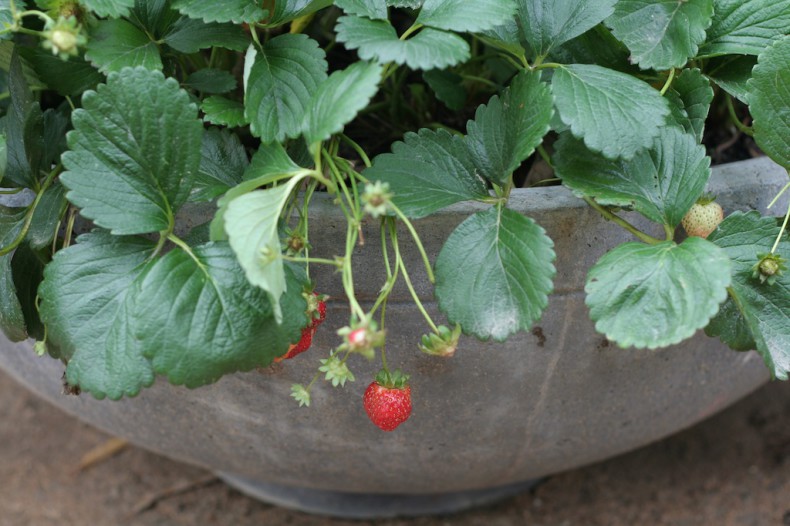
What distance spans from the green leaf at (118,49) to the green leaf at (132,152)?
0.06 m

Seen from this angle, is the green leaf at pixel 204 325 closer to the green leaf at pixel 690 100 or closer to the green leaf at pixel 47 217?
the green leaf at pixel 47 217

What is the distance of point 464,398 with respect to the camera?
772mm

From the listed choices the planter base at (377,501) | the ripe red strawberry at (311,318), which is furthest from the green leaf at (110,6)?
the planter base at (377,501)

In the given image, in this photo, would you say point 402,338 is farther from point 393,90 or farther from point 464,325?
point 393,90

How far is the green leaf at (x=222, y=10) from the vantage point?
0.61 meters

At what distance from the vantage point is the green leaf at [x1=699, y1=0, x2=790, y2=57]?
0.68m

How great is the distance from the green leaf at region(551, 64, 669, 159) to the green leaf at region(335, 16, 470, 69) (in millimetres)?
92

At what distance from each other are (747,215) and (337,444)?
422mm

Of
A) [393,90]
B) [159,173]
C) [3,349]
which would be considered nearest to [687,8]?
[393,90]

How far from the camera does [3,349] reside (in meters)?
0.87

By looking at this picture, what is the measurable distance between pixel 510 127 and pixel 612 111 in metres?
0.07

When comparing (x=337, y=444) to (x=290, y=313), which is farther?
(x=337, y=444)

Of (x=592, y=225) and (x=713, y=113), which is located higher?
(x=592, y=225)

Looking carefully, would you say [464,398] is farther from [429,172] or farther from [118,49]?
[118,49]
